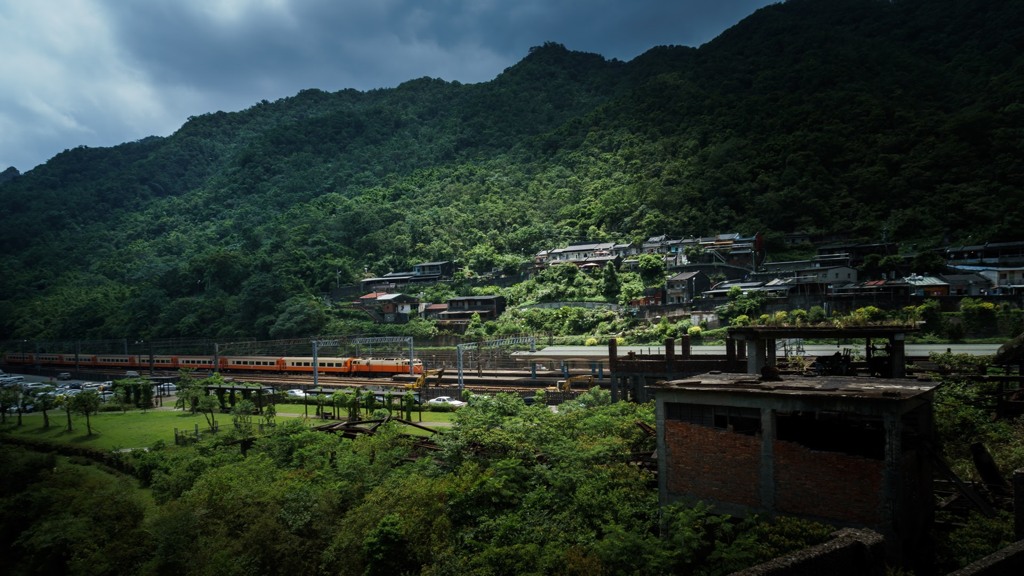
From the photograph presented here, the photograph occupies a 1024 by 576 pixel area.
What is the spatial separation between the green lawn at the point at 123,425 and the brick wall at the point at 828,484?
50.4 feet

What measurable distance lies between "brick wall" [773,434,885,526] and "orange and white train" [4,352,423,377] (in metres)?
29.2

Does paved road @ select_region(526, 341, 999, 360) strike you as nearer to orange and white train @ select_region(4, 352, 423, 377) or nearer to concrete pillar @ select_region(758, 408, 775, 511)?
orange and white train @ select_region(4, 352, 423, 377)

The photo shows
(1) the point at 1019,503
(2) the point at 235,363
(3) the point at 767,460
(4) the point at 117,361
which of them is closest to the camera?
(1) the point at 1019,503

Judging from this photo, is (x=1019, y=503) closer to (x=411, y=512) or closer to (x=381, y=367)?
(x=411, y=512)

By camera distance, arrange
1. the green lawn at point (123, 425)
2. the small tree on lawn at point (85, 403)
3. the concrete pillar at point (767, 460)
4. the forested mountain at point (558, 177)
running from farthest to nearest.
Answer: the forested mountain at point (558, 177) < the small tree on lawn at point (85, 403) < the green lawn at point (123, 425) < the concrete pillar at point (767, 460)

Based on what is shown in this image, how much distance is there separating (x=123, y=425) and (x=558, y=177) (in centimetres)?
7728

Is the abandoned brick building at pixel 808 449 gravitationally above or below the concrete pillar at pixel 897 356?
below

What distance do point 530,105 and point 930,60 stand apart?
7941cm

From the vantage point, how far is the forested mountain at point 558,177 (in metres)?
62.0

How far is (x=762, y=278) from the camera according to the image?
51312 mm

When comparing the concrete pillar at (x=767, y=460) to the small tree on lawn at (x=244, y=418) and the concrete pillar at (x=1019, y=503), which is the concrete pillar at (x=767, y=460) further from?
the small tree on lawn at (x=244, y=418)

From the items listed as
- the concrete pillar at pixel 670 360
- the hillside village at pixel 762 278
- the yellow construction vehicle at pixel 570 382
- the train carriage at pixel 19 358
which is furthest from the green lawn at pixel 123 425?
the train carriage at pixel 19 358

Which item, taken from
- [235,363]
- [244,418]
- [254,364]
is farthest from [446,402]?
[235,363]

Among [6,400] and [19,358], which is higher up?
[6,400]
